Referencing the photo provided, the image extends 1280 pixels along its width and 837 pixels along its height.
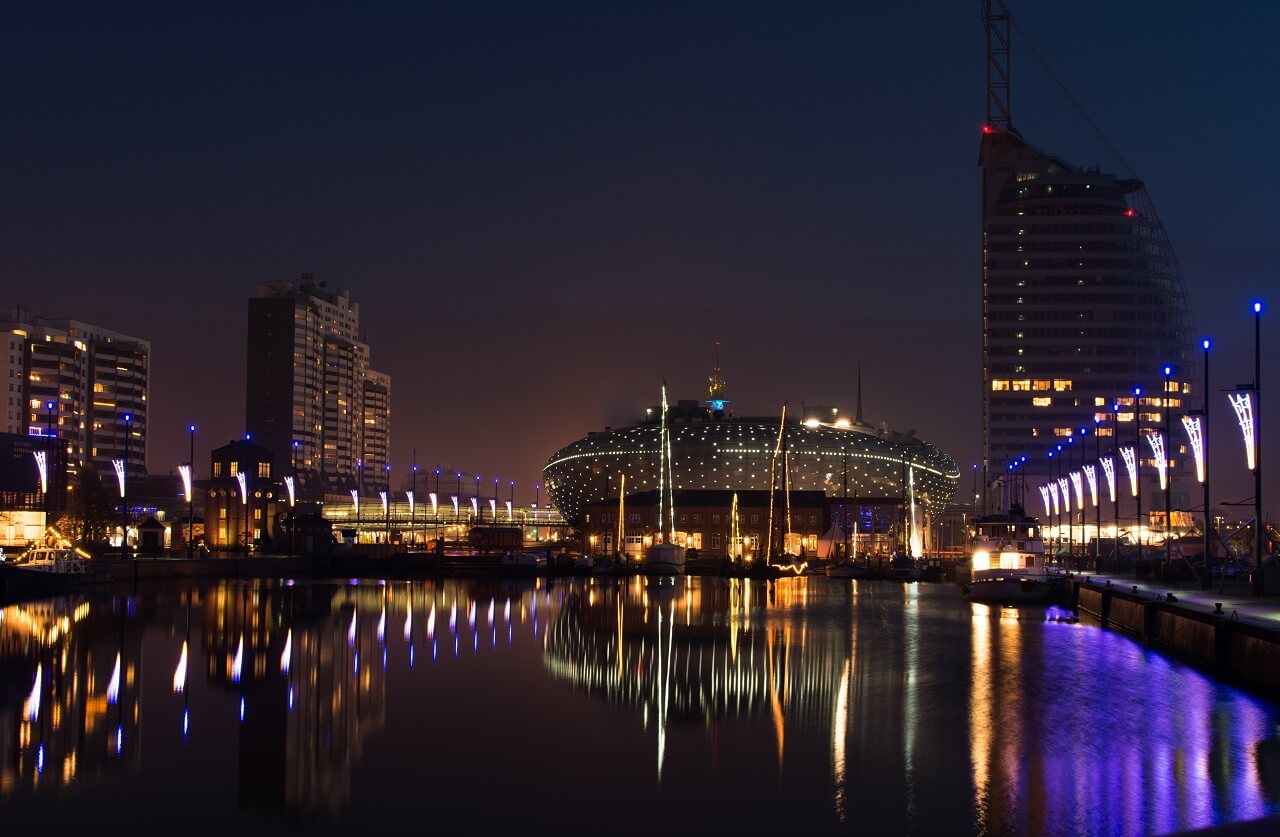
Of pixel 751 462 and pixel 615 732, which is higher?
pixel 751 462

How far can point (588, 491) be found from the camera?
7697 inches

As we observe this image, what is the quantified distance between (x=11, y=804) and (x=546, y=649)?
24.2 metres

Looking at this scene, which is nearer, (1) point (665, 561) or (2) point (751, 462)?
(1) point (665, 561)

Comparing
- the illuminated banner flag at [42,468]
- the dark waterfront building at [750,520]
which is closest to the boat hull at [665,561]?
the dark waterfront building at [750,520]

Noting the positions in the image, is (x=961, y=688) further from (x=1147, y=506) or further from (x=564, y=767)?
(x=1147, y=506)

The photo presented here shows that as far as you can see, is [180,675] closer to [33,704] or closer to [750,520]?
[33,704]

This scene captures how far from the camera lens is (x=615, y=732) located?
25938 millimetres

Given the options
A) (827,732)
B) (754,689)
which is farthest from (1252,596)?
(827,732)

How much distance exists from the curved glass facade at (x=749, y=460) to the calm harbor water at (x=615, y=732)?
13499cm

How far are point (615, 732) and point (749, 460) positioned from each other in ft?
532

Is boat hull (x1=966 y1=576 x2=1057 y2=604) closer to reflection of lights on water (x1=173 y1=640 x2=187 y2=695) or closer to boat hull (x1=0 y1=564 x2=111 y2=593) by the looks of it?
reflection of lights on water (x1=173 y1=640 x2=187 y2=695)

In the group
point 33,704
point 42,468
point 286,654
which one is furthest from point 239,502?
point 33,704

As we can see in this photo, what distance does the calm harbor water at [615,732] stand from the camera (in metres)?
19.1

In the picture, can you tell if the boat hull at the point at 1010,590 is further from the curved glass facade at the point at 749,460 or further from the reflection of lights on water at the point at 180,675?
the curved glass facade at the point at 749,460
